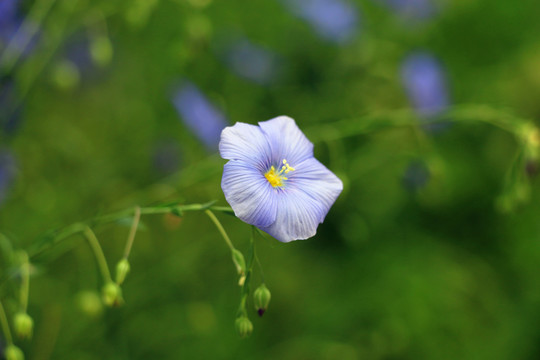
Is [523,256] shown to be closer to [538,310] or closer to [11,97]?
[538,310]

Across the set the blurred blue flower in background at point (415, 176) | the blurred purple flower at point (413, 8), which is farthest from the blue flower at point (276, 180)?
the blurred purple flower at point (413, 8)

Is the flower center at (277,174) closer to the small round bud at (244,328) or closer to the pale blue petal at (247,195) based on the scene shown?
the pale blue petal at (247,195)

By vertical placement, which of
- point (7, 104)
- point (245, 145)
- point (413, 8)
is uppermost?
point (413, 8)

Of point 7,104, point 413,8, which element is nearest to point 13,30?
point 7,104

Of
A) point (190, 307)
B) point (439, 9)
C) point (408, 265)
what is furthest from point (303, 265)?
point (439, 9)

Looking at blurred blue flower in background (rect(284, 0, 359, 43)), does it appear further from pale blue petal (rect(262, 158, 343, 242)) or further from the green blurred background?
pale blue petal (rect(262, 158, 343, 242))

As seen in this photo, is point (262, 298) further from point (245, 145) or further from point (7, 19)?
point (7, 19)
